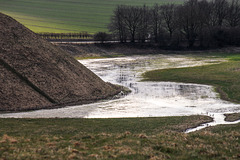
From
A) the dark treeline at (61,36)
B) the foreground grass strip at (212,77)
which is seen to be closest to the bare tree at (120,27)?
the dark treeline at (61,36)

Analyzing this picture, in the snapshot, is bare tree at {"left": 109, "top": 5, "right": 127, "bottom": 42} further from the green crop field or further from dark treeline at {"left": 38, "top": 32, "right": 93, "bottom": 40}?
the green crop field

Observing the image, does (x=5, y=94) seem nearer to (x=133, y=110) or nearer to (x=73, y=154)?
(x=133, y=110)

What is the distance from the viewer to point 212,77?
54.8m

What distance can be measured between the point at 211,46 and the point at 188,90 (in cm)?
6689

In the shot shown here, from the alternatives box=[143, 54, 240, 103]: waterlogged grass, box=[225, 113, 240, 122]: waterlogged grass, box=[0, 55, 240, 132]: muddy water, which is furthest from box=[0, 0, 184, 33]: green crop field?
box=[225, 113, 240, 122]: waterlogged grass

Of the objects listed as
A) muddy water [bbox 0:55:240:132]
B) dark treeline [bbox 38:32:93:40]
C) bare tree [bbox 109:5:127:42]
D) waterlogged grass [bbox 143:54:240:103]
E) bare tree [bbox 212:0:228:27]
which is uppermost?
bare tree [bbox 212:0:228:27]

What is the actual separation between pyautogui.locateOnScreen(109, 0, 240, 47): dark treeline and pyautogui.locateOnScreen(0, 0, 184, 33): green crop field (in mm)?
24216

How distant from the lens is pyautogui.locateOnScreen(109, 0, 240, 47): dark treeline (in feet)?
356

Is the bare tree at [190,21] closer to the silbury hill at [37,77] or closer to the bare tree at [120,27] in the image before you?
the bare tree at [120,27]

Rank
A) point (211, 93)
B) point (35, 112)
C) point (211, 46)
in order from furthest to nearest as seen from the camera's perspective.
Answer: point (211, 46) < point (211, 93) < point (35, 112)

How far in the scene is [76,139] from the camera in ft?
58.3

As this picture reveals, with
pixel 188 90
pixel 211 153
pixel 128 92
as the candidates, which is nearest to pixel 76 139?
pixel 211 153

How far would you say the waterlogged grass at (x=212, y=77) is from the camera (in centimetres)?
4377

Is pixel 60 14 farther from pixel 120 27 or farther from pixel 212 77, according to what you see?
pixel 212 77
